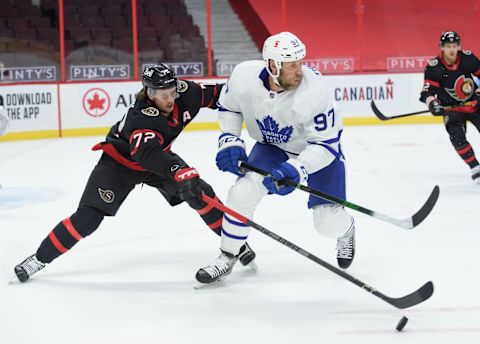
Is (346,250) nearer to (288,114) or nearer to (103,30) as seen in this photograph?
(288,114)

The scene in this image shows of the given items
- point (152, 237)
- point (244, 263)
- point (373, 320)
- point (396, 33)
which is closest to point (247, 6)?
point (396, 33)

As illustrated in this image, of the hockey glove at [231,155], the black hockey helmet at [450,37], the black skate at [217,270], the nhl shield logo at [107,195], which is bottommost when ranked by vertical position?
the black skate at [217,270]

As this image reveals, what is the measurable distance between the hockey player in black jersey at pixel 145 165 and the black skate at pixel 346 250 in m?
0.37

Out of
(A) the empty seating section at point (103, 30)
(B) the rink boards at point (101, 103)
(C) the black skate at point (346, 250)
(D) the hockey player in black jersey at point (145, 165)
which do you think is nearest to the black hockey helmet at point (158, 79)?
(D) the hockey player in black jersey at point (145, 165)

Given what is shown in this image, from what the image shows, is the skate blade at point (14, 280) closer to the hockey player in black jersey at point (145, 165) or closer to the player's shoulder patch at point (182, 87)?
the hockey player in black jersey at point (145, 165)

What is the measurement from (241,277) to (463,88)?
2.88 m

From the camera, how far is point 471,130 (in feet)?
27.6

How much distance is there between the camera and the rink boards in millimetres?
8266

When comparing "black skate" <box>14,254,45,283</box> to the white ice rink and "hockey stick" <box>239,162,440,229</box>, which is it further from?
"hockey stick" <box>239,162,440,229</box>

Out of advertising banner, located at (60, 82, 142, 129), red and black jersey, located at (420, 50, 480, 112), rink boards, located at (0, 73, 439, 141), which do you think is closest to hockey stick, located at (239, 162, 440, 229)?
red and black jersey, located at (420, 50, 480, 112)

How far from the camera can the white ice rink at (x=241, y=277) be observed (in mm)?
2693

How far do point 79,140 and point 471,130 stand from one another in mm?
3939

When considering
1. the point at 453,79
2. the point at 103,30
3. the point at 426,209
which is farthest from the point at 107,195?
the point at 103,30

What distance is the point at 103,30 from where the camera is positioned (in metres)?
9.17
